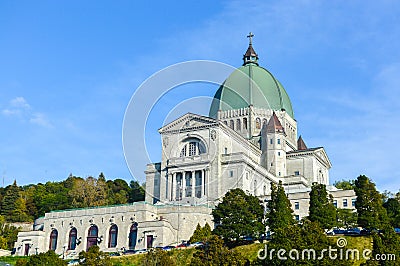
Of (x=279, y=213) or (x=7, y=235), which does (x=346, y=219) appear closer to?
(x=279, y=213)

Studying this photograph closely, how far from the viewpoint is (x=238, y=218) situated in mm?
69375

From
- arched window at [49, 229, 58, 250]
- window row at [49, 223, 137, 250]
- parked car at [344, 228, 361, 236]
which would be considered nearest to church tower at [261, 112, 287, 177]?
window row at [49, 223, 137, 250]

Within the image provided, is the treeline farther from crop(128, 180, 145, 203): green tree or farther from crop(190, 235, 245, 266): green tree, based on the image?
crop(190, 235, 245, 266): green tree

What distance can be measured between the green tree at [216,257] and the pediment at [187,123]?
4235 cm

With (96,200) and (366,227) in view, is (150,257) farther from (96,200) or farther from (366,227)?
(96,200)

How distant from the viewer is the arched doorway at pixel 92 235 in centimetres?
8544

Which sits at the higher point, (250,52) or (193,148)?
(250,52)

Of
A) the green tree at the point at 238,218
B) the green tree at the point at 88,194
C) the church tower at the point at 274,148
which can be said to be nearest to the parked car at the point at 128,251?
the green tree at the point at 238,218

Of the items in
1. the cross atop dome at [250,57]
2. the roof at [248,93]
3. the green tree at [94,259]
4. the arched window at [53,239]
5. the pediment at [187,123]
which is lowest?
the green tree at [94,259]

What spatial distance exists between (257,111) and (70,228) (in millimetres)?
38631

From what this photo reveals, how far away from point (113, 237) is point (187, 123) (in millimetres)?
21671

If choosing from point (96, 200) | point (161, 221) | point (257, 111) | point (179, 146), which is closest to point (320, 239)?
point (161, 221)

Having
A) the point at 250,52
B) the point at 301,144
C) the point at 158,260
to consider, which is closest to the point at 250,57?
the point at 250,52

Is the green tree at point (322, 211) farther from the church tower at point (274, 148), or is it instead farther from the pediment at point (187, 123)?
the church tower at point (274, 148)
